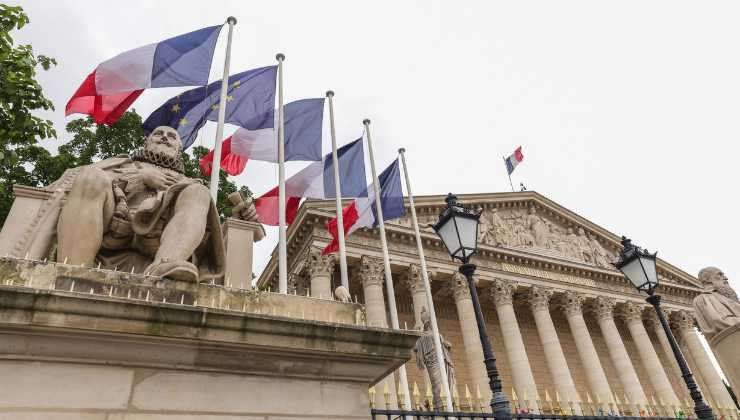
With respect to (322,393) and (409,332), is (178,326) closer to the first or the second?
(322,393)

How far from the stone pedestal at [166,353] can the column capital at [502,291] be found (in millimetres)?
22504

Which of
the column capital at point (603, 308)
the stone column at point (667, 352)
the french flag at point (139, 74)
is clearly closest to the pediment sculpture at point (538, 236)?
the column capital at point (603, 308)

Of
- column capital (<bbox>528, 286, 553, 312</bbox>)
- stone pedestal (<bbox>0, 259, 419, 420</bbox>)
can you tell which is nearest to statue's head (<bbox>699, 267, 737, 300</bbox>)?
stone pedestal (<bbox>0, 259, 419, 420</bbox>)

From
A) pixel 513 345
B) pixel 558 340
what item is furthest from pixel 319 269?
pixel 558 340

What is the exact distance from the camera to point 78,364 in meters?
2.53

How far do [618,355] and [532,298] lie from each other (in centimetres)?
571

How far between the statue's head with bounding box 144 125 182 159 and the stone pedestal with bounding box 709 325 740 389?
7.82 m

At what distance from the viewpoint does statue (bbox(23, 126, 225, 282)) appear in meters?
3.24

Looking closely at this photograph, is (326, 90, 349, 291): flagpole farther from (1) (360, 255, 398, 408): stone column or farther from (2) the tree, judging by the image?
(1) (360, 255, 398, 408): stone column

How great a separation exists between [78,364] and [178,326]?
0.51 m

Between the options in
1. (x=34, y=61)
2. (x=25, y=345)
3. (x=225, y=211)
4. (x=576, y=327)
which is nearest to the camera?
(x=25, y=345)

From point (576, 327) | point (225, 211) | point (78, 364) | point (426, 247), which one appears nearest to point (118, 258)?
point (78, 364)

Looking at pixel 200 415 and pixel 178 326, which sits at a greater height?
pixel 178 326

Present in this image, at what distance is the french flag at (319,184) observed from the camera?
1082cm
